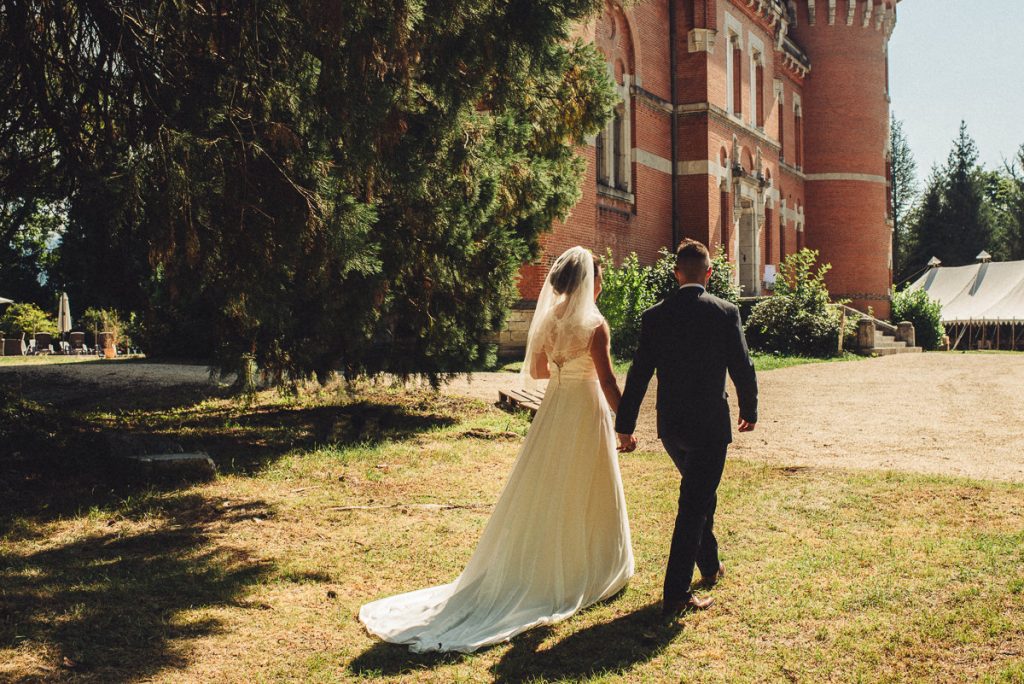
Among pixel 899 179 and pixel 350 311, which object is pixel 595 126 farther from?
pixel 899 179

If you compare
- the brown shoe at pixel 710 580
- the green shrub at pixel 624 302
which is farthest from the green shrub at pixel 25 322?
the brown shoe at pixel 710 580

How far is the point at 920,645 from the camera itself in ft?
12.6

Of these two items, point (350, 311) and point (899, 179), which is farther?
point (899, 179)

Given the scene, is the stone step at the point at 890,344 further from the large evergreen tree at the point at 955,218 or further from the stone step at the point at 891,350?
the large evergreen tree at the point at 955,218

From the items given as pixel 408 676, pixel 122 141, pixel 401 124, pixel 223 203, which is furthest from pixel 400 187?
pixel 408 676

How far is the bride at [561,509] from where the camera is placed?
4391 millimetres

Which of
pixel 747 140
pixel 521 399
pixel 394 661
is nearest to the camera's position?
pixel 394 661

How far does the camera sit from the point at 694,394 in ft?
14.1

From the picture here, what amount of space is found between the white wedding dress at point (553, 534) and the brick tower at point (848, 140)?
32538 millimetres

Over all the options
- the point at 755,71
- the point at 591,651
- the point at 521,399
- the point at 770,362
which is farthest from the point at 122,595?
the point at 755,71

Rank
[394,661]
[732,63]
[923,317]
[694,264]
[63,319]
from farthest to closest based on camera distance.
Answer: [923,317], [63,319], [732,63], [694,264], [394,661]

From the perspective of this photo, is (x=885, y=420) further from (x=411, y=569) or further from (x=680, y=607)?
(x=411, y=569)

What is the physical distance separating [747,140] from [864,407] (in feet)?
61.6

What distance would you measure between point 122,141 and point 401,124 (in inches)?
84.9
